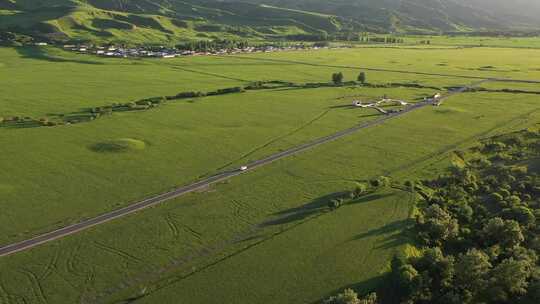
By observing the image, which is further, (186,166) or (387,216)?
(186,166)

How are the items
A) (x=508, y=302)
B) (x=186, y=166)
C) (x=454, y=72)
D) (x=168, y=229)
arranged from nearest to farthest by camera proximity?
1. (x=508, y=302)
2. (x=168, y=229)
3. (x=186, y=166)
4. (x=454, y=72)

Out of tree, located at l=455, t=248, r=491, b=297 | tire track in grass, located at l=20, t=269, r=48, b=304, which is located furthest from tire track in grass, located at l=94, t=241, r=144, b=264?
tree, located at l=455, t=248, r=491, b=297

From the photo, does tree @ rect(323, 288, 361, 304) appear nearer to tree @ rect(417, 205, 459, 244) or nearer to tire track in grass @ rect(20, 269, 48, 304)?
tree @ rect(417, 205, 459, 244)

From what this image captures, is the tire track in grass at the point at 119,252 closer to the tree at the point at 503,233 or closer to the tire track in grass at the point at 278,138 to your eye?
the tire track in grass at the point at 278,138

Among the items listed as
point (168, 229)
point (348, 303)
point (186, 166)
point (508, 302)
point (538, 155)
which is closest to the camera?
point (348, 303)

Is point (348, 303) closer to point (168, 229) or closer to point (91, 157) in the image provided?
point (168, 229)

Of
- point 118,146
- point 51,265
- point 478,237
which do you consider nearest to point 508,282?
point 478,237

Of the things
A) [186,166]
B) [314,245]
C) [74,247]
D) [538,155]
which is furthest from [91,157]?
[538,155]
